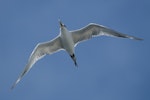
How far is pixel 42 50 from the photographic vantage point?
21.3 metres


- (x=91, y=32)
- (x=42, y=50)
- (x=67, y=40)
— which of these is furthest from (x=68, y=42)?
(x=42, y=50)

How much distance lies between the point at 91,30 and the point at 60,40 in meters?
1.71

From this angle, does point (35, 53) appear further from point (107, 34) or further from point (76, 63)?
point (107, 34)

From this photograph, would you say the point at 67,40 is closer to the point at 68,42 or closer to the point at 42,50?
the point at 68,42

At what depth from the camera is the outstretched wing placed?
68.7 ft

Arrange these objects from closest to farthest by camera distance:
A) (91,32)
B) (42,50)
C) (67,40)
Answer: (67,40), (91,32), (42,50)

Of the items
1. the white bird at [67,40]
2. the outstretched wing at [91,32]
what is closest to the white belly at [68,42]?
the white bird at [67,40]

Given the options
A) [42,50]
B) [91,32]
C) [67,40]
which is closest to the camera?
[67,40]

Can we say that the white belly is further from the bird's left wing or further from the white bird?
the bird's left wing

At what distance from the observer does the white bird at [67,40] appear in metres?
21.0

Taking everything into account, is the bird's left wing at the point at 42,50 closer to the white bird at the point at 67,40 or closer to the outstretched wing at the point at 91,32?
the white bird at the point at 67,40

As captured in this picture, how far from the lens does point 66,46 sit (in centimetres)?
2106

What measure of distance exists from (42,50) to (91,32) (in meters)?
2.74

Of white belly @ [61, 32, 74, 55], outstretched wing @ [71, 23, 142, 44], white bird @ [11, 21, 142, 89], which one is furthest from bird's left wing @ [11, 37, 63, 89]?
outstretched wing @ [71, 23, 142, 44]
